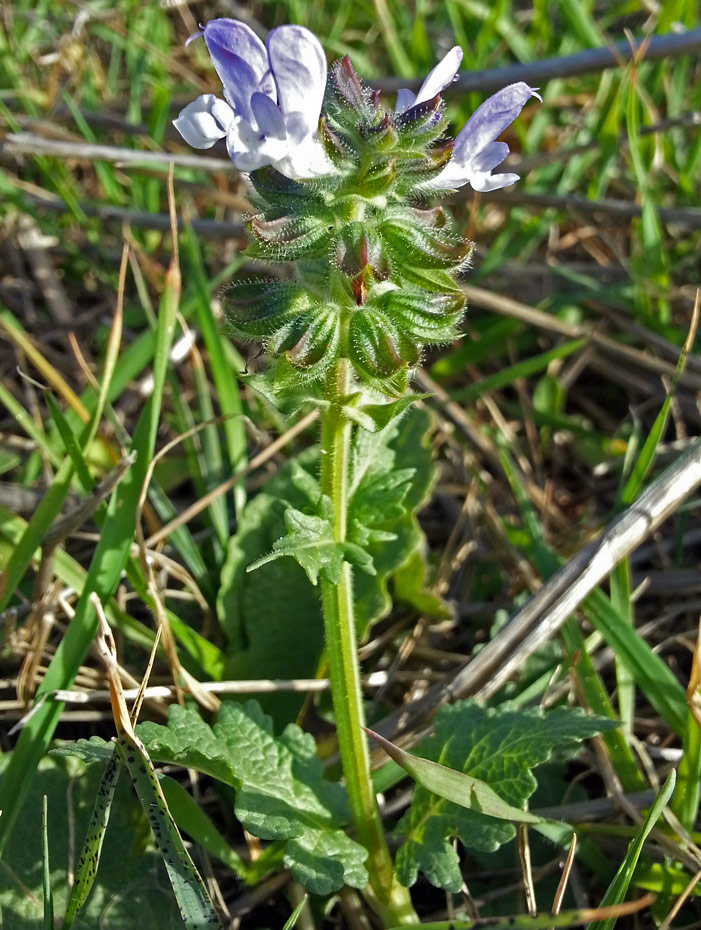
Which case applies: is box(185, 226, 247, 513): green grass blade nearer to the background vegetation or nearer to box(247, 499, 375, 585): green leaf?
the background vegetation

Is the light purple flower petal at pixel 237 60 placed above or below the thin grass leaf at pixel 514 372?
above

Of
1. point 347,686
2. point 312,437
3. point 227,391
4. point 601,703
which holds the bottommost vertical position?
point 601,703

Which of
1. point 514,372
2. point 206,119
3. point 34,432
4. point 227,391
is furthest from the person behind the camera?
point 514,372

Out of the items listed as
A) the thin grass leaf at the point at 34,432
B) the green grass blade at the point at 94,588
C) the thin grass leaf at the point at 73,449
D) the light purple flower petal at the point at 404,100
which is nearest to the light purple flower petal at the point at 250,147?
the light purple flower petal at the point at 404,100

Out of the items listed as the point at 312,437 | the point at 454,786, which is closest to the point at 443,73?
the point at 454,786

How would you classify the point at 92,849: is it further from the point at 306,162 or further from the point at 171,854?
the point at 306,162

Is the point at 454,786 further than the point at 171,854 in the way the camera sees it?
Yes

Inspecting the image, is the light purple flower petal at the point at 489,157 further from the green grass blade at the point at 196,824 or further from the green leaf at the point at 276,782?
the green grass blade at the point at 196,824
